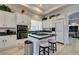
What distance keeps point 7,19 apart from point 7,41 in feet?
1.97

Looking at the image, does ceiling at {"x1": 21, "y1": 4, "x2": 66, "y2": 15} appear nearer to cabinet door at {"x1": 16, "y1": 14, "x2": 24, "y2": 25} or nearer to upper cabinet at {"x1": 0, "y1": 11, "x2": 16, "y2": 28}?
cabinet door at {"x1": 16, "y1": 14, "x2": 24, "y2": 25}

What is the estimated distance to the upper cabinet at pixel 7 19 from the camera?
9.00 feet

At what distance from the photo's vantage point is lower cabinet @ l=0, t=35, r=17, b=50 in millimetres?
2729

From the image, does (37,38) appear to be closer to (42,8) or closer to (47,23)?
(47,23)

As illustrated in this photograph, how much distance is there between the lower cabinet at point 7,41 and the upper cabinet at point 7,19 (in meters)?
0.32

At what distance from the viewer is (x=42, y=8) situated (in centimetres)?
273

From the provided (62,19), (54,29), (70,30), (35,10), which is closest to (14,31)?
(35,10)

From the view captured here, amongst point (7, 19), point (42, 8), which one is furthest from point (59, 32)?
point (7, 19)

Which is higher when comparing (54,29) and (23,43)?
(54,29)

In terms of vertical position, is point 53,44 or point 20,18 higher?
point 20,18

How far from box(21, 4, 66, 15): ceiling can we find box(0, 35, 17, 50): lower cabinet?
2.77 ft
